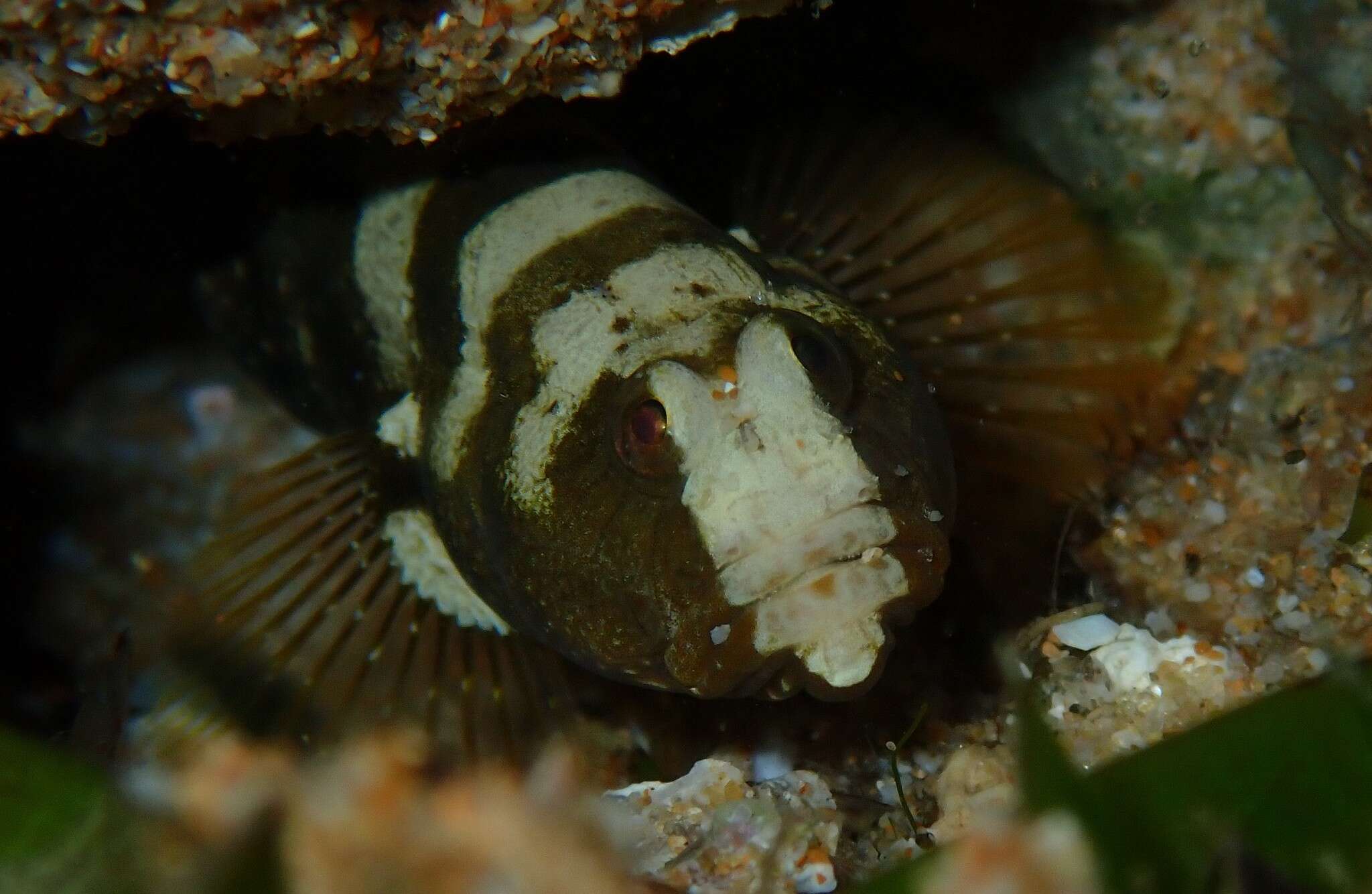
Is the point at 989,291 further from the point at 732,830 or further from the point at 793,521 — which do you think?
the point at 732,830

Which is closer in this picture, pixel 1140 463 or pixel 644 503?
pixel 644 503

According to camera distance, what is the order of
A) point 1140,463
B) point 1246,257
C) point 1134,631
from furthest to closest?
point 1246,257, point 1140,463, point 1134,631

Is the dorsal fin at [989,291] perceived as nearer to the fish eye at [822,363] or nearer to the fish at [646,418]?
the fish at [646,418]

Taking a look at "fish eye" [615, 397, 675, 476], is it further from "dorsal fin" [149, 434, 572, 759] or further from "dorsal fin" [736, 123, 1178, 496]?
"dorsal fin" [736, 123, 1178, 496]

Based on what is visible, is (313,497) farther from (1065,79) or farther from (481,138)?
(1065,79)

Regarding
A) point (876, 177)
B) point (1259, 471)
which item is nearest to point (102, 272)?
point (876, 177)
